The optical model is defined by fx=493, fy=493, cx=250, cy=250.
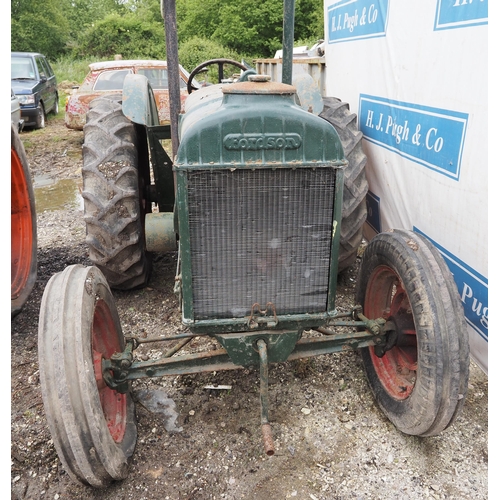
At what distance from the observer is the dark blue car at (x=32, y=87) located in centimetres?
1092

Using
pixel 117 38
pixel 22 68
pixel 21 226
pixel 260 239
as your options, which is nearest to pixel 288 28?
pixel 260 239

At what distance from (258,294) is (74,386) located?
91cm

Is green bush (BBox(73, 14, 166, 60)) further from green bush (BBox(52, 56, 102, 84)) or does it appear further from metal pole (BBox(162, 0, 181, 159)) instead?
metal pole (BBox(162, 0, 181, 159))

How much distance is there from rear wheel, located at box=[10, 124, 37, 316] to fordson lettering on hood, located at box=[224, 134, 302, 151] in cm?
245

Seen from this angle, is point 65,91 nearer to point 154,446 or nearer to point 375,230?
point 375,230

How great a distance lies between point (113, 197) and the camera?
3.29m

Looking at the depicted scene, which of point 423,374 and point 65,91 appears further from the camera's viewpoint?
point 65,91

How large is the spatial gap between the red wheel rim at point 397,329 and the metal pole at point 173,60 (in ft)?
4.74

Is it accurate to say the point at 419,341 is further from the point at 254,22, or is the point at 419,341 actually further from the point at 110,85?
the point at 254,22

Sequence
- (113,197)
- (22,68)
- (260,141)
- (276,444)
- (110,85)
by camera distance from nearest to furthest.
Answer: (260,141) < (276,444) < (113,197) < (110,85) < (22,68)

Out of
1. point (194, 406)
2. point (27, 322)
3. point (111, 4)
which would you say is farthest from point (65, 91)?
point (111, 4)

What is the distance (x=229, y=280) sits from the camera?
232cm

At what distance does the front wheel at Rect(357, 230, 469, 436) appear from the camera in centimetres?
225
